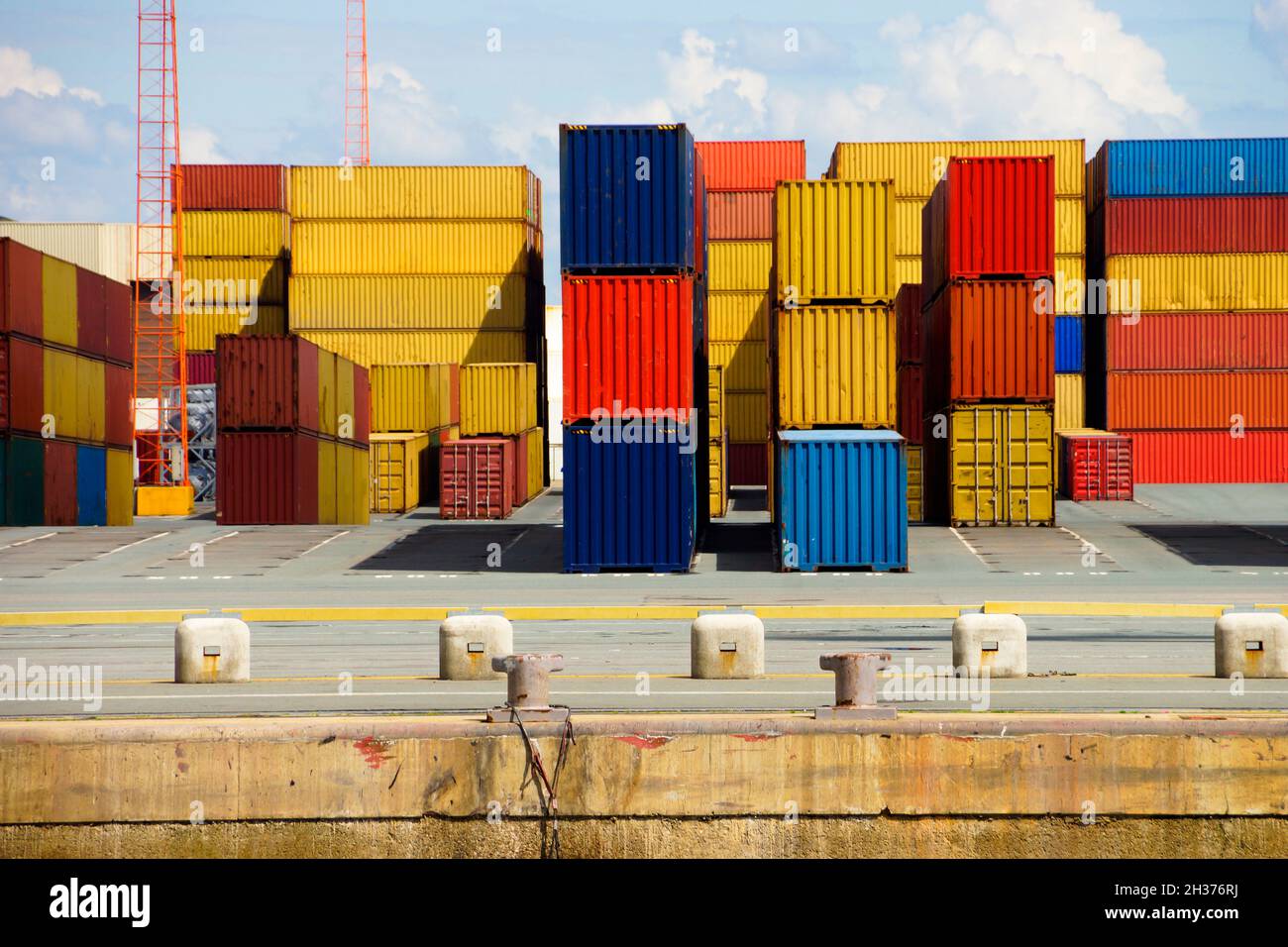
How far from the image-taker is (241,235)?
8556 centimetres

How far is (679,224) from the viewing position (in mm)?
37219

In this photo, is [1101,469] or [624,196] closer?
[624,196]

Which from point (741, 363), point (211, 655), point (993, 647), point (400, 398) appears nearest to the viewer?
point (993, 647)

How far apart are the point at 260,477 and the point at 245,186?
137 ft

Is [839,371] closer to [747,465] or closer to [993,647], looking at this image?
[993,647]

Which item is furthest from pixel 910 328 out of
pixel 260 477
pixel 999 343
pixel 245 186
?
pixel 245 186

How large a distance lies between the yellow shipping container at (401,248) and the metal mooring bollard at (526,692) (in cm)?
6784

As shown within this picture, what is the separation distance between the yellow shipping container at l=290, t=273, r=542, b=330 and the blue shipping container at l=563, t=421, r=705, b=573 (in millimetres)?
45025

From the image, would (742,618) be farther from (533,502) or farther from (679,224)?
(533,502)

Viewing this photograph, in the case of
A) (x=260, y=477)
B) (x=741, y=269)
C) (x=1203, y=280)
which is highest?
(x=741, y=269)

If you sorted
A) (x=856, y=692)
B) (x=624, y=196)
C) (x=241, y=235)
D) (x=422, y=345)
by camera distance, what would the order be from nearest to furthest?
(x=856, y=692) < (x=624, y=196) < (x=422, y=345) < (x=241, y=235)

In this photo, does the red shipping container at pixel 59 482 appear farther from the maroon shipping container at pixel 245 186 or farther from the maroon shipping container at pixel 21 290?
the maroon shipping container at pixel 245 186

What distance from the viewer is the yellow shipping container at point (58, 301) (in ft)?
169

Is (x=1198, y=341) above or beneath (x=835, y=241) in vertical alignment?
above
